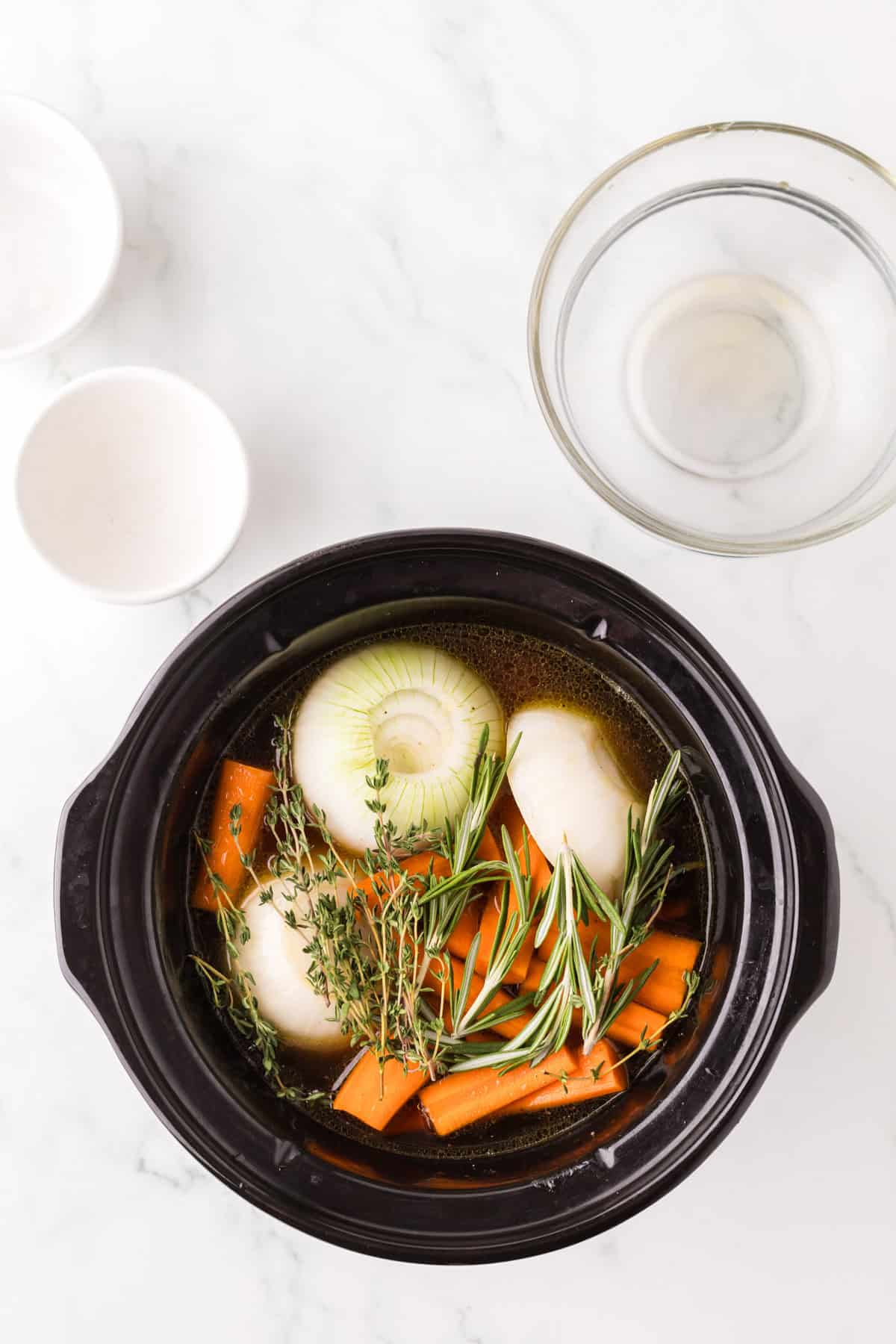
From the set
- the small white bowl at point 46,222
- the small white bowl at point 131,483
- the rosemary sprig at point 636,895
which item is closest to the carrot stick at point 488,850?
the rosemary sprig at point 636,895

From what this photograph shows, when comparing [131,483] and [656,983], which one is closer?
[656,983]

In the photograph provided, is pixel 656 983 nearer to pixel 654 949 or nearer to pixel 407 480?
pixel 654 949

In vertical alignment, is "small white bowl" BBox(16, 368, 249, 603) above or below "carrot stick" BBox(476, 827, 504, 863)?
above

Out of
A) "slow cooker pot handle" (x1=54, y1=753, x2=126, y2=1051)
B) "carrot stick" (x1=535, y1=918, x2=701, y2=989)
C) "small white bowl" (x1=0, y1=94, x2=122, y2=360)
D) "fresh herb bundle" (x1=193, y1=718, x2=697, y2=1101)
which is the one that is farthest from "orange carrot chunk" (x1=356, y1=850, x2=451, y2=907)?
"small white bowl" (x1=0, y1=94, x2=122, y2=360)

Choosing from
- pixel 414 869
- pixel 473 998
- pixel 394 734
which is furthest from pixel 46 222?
pixel 473 998

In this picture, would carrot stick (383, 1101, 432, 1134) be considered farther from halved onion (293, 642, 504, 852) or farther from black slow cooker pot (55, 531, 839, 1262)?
halved onion (293, 642, 504, 852)

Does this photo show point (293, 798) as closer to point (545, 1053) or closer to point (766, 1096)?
point (545, 1053)
